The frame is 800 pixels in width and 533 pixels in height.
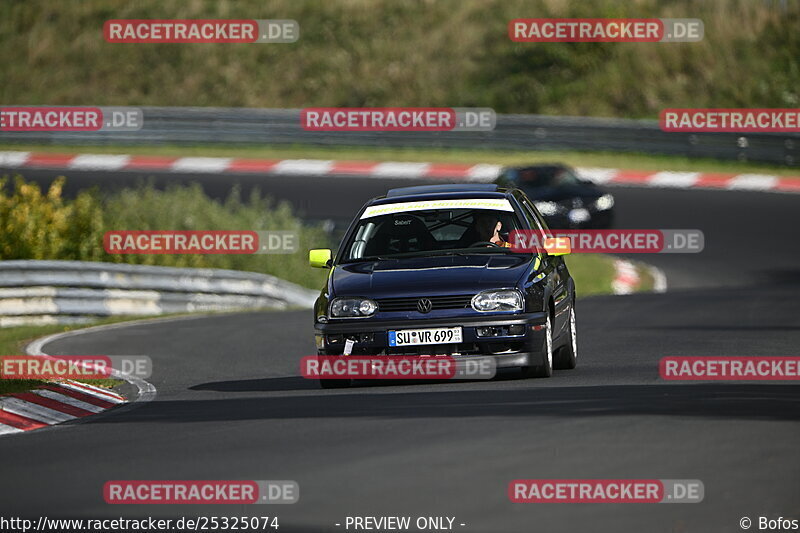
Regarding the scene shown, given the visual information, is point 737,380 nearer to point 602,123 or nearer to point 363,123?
point 602,123

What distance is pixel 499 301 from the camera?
38.7ft

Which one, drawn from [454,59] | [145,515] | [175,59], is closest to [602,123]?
[454,59]

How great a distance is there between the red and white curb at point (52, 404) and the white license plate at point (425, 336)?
7.89 feet

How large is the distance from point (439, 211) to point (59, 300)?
1001cm

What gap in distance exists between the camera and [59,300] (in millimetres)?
21594

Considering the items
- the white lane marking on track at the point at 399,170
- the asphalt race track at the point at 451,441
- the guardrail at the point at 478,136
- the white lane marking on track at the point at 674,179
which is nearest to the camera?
the asphalt race track at the point at 451,441

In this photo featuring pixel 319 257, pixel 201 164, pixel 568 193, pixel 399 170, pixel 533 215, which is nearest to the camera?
pixel 319 257

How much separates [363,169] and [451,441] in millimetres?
29138

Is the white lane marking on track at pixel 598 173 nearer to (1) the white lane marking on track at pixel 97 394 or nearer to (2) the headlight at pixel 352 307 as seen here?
(1) the white lane marking on track at pixel 97 394

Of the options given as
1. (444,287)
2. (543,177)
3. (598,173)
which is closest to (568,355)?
(444,287)

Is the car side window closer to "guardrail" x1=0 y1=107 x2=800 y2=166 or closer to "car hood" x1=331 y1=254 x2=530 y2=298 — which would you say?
"car hood" x1=331 y1=254 x2=530 y2=298

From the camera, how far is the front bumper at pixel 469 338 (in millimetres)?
11695

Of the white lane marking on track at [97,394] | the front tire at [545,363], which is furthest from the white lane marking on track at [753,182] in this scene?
the white lane marking on track at [97,394]

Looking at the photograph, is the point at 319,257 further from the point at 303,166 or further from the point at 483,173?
the point at 303,166
